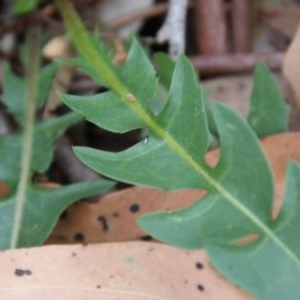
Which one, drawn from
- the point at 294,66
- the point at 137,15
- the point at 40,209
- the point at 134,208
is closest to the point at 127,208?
the point at 134,208

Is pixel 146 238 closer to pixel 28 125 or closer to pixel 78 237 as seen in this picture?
pixel 78 237

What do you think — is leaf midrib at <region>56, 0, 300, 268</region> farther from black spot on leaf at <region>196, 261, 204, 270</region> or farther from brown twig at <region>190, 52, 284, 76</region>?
brown twig at <region>190, 52, 284, 76</region>

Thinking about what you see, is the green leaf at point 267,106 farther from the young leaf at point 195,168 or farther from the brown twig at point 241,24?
the brown twig at point 241,24

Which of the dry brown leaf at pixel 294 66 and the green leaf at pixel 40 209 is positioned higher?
the green leaf at pixel 40 209

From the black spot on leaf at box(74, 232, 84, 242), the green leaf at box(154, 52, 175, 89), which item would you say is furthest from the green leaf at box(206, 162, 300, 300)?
the green leaf at box(154, 52, 175, 89)

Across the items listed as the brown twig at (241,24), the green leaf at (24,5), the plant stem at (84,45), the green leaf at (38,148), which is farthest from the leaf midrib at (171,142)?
the brown twig at (241,24)

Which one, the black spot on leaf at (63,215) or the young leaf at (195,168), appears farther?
the black spot on leaf at (63,215)

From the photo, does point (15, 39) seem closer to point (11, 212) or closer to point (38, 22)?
point (38, 22)
